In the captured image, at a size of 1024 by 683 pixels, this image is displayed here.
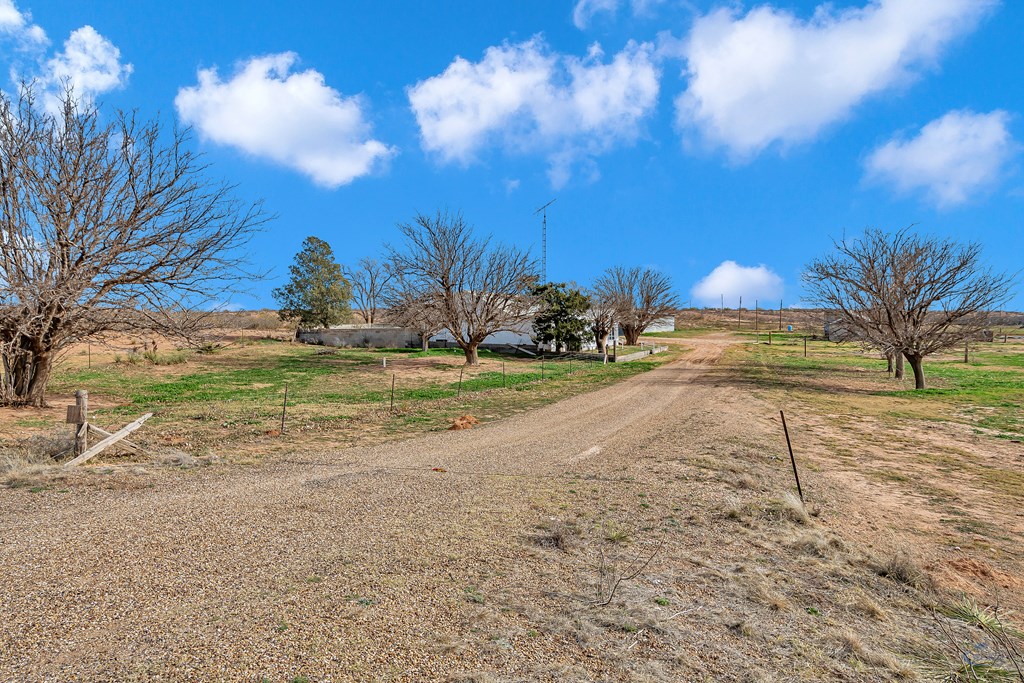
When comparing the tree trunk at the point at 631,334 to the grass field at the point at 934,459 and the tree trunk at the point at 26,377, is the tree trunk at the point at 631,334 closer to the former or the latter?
the grass field at the point at 934,459

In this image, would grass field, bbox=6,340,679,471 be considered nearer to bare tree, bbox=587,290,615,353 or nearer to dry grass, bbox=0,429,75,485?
dry grass, bbox=0,429,75,485

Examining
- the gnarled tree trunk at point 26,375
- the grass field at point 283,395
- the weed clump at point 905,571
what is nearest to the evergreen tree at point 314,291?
the grass field at point 283,395

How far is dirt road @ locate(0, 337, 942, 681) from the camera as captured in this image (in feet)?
13.2

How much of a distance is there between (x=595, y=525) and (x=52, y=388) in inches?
913

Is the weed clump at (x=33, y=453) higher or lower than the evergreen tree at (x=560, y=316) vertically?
lower

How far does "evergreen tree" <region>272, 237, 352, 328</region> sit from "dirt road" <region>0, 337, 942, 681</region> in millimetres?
50598

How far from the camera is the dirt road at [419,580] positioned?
4031 millimetres

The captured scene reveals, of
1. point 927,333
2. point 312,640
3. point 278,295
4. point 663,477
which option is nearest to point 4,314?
point 312,640

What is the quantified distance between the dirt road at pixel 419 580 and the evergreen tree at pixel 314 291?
1992 inches

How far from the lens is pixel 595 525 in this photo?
281 inches

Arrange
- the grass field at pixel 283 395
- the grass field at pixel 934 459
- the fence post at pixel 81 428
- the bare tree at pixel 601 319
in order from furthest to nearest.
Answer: the bare tree at pixel 601 319, the grass field at pixel 283 395, the fence post at pixel 81 428, the grass field at pixel 934 459

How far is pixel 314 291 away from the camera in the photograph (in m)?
57.4

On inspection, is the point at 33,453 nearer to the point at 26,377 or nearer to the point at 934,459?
the point at 26,377

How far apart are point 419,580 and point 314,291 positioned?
56380mm
